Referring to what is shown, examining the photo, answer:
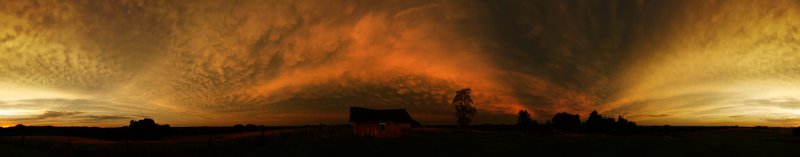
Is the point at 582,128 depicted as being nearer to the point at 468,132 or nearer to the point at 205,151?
the point at 468,132

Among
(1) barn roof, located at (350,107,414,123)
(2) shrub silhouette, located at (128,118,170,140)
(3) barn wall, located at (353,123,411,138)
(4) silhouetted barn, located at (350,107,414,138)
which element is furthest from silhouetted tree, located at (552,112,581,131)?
(2) shrub silhouette, located at (128,118,170,140)

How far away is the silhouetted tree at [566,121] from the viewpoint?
104812mm

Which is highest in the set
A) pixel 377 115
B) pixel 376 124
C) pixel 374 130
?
pixel 377 115

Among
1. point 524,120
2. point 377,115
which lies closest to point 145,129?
point 377,115

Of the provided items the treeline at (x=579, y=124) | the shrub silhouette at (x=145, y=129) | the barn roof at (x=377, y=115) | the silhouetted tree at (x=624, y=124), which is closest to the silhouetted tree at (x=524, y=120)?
the treeline at (x=579, y=124)

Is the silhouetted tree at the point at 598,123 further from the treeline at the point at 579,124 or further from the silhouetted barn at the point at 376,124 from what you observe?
the silhouetted barn at the point at 376,124

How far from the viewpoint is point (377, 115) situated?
6431 centimetres

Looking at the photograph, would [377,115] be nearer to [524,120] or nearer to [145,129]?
[145,129]

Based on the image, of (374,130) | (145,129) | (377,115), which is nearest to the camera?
(374,130)

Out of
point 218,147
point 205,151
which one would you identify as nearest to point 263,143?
point 218,147

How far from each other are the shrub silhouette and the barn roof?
119ft

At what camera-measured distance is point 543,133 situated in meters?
64.4

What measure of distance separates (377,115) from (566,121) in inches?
2253

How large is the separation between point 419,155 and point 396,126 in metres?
25.7
